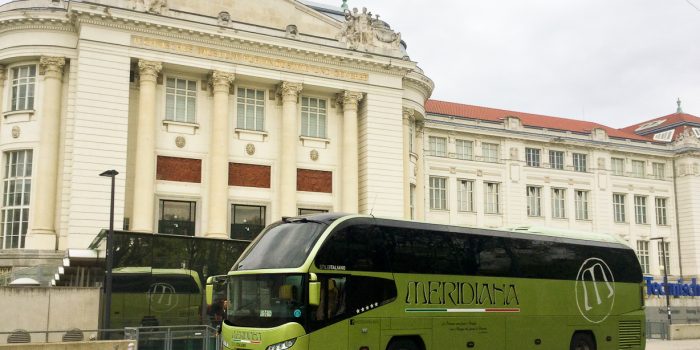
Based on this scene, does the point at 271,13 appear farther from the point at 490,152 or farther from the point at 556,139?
the point at 556,139

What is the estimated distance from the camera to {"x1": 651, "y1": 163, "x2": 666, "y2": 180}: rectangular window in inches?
2557

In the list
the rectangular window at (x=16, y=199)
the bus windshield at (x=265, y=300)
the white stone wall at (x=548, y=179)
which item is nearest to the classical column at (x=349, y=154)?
the white stone wall at (x=548, y=179)

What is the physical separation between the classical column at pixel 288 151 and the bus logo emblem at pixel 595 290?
2098 centimetres

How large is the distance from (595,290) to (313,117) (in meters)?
24.4

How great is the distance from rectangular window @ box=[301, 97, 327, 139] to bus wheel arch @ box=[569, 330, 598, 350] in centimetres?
2409

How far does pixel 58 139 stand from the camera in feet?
124

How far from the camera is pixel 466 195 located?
2181 inches

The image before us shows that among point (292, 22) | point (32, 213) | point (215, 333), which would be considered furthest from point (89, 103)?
point (215, 333)

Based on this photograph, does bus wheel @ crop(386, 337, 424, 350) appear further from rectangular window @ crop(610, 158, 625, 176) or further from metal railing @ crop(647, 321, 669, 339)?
rectangular window @ crop(610, 158, 625, 176)

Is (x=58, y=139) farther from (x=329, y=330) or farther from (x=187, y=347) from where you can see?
(x=329, y=330)

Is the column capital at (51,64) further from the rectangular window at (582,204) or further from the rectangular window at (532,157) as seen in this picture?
the rectangular window at (582,204)

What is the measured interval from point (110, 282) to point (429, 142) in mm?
32230

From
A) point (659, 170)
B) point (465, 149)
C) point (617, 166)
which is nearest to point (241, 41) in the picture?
point (465, 149)

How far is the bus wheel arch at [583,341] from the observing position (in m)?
21.2
